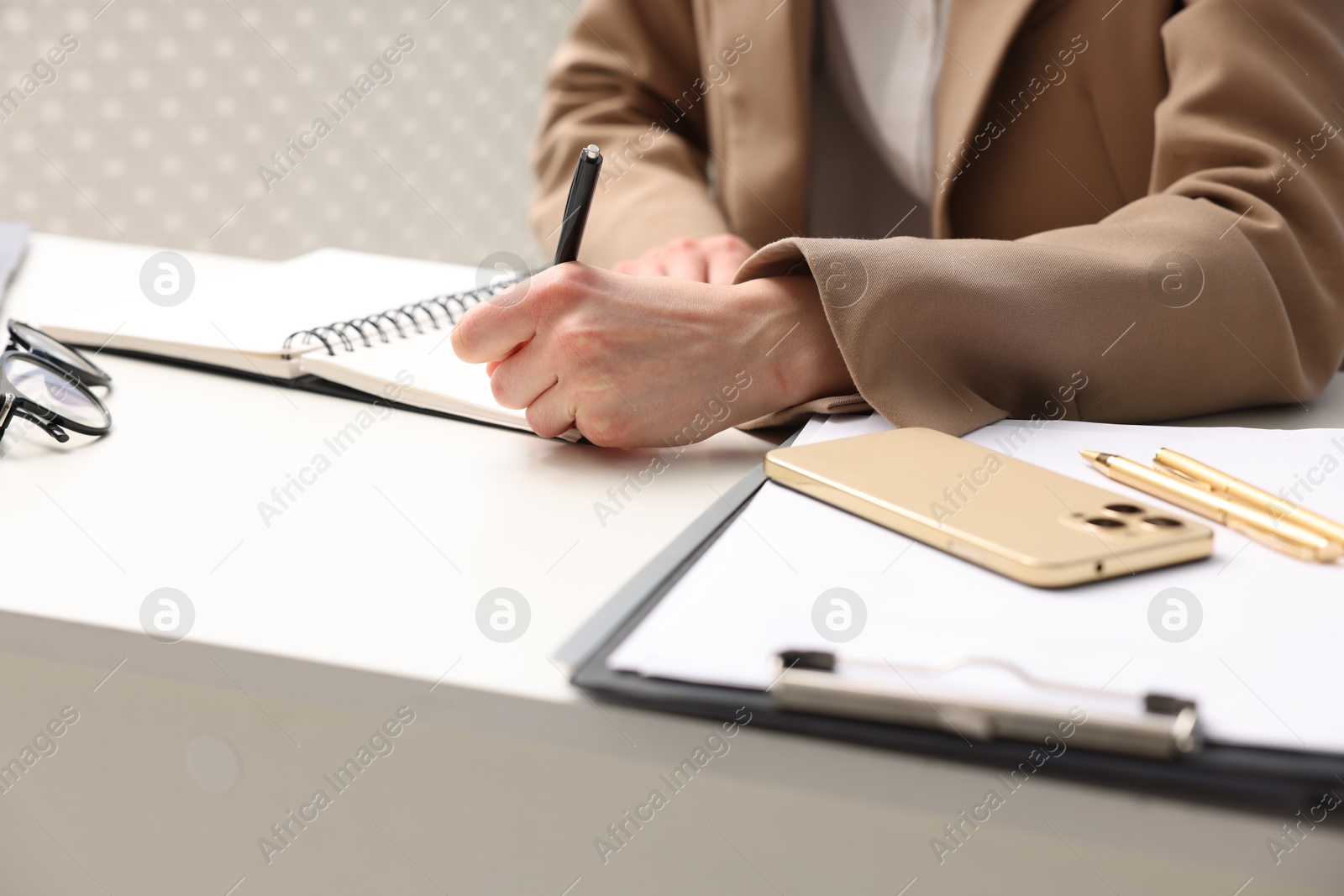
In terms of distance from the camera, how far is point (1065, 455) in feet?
1.40

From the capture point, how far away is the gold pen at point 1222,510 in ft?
1.07

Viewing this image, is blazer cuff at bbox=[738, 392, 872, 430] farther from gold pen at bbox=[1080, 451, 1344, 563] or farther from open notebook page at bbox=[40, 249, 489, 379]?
open notebook page at bbox=[40, 249, 489, 379]

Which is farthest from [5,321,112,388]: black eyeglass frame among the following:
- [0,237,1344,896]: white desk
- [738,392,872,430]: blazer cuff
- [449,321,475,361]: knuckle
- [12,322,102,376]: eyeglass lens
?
[738,392,872,430]: blazer cuff

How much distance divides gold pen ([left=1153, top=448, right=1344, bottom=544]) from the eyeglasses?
0.48m

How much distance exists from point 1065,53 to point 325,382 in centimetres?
54

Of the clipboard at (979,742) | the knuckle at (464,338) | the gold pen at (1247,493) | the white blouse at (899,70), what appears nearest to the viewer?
the clipboard at (979,742)

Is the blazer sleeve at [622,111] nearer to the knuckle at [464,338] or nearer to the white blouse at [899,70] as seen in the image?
the white blouse at [899,70]

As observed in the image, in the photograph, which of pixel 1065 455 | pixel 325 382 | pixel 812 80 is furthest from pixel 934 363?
pixel 812 80

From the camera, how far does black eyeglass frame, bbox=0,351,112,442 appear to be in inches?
18.2

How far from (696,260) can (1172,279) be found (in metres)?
0.27

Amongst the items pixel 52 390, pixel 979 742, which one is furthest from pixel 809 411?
pixel 52 390

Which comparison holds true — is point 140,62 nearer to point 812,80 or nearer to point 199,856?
point 812,80

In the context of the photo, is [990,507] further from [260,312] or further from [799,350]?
[260,312]

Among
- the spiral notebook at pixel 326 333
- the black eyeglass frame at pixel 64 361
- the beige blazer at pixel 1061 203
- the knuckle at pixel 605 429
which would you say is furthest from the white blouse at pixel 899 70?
the black eyeglass frame at pixel 64 361
